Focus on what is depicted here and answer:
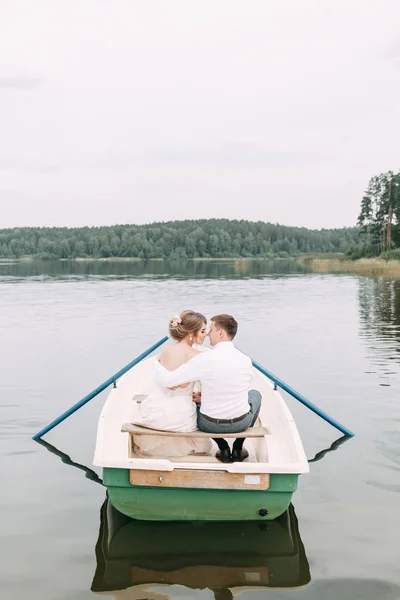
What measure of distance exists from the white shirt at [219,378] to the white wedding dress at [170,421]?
0.19 metres

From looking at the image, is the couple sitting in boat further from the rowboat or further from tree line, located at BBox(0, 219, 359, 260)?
tree line, located at BBox(0, 219, 359, 260)

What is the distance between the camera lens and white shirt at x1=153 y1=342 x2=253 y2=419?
5.67 m

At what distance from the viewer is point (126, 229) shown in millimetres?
173875

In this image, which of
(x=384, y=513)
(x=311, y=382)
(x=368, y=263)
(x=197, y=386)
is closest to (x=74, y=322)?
(x=311, y=382)

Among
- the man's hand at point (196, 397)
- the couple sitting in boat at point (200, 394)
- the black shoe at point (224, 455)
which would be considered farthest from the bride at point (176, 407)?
the black shoe at point (224, 455)

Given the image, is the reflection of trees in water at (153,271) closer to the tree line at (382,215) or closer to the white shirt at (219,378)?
the tree line at (382,215)

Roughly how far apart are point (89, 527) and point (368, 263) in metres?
59.9

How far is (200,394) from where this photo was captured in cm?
619

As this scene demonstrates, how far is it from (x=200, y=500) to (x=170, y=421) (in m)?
0.79

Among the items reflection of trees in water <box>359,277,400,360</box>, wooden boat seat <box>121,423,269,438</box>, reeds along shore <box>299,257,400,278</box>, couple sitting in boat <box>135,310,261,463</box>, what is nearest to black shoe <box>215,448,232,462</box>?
couple sitting in boat <box>135,310,261,463</box>

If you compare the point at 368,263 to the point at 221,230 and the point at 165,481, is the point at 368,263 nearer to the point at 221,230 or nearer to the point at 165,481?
the point at 165,481

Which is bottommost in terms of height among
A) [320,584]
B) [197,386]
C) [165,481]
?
[320,584]

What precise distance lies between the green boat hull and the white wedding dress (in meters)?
0.63

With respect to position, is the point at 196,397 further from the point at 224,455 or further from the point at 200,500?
the point at 200,500
